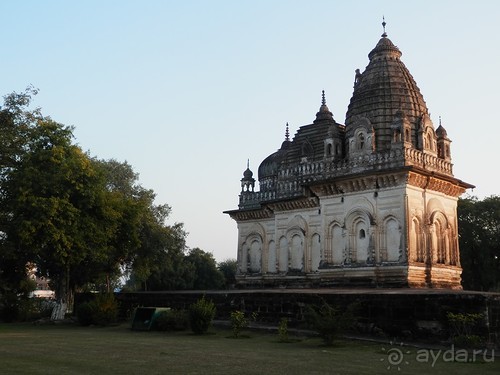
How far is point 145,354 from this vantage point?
41.1ft

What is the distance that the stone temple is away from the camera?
2375 centimetres

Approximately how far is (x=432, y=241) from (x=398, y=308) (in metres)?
9.86

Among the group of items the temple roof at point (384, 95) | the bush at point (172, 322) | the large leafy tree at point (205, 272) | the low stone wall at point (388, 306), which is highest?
the temple roof at point (384, 95)

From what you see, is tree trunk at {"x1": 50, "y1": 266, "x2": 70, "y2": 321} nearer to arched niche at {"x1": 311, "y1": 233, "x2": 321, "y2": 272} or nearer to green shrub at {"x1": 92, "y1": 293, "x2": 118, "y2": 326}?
green shrub at {"x1": 92, "y1": 293, "x2": 118, "y2": 326}

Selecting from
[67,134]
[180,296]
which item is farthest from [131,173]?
[180,296]

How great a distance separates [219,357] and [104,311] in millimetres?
11929

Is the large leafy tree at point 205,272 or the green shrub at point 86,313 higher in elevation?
the large leafy tree at point 205,272

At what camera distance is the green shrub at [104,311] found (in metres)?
22.6

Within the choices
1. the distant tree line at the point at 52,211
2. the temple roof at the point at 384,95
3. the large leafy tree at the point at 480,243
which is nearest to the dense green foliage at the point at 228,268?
the large leafy tree at the point at 480,243

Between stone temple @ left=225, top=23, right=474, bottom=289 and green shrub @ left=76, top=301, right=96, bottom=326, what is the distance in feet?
33.7

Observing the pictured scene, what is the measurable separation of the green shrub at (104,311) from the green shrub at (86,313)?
91 mm

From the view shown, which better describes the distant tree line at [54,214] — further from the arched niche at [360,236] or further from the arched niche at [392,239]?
the arched niche at [392,239]

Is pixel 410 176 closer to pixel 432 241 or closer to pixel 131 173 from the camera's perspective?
pixel 432 241

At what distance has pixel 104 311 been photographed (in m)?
22.7
